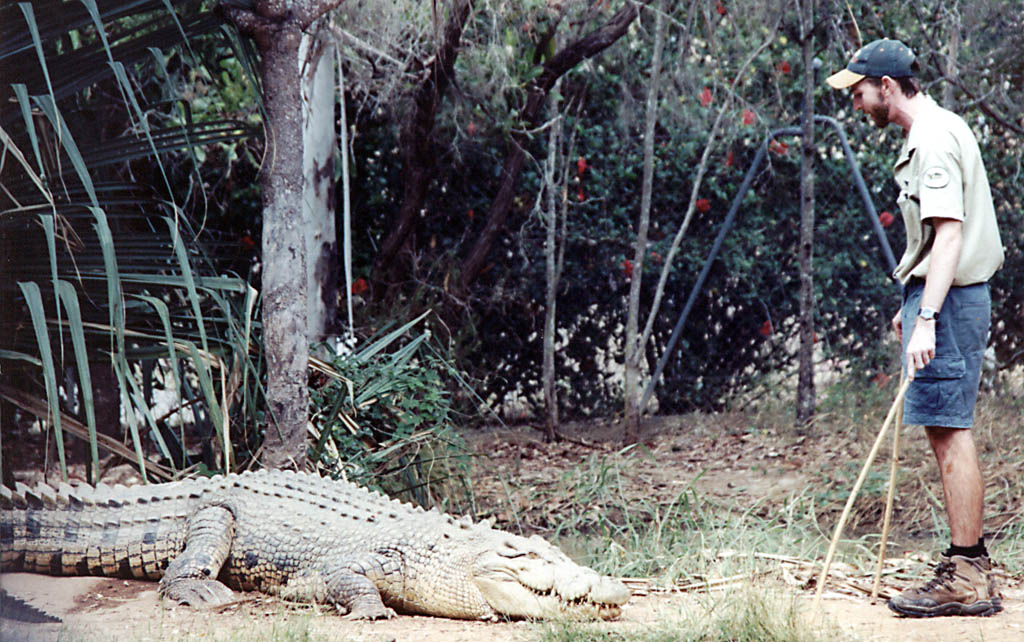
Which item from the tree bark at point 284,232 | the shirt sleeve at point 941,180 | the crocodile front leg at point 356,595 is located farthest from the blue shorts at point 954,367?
the tree bark at point 284,232

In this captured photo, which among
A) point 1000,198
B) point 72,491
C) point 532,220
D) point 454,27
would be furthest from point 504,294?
point 72,491

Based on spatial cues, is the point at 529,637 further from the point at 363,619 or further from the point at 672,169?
the point at 672,169

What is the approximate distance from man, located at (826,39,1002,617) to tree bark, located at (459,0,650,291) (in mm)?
3333

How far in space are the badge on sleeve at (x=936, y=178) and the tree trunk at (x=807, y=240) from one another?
3.43 m

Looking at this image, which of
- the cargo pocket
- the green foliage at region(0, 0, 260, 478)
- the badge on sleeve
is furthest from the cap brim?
the green foliage at region(0, 0, 260, 478)

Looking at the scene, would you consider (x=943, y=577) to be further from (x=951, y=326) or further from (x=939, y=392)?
(x=951, y=326)

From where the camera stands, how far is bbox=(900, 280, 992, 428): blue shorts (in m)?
2.74

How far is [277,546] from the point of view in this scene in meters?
3.10

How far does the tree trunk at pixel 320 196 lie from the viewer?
196 inches

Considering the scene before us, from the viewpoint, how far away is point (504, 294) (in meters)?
7.22

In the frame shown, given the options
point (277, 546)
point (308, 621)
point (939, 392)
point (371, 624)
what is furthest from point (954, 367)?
point (277, 546)

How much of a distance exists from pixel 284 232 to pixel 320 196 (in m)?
1.63

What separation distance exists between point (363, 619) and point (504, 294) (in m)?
4.60

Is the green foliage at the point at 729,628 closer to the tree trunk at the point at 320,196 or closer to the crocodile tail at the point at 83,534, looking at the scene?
the crocodile tail at the point at 83,534
